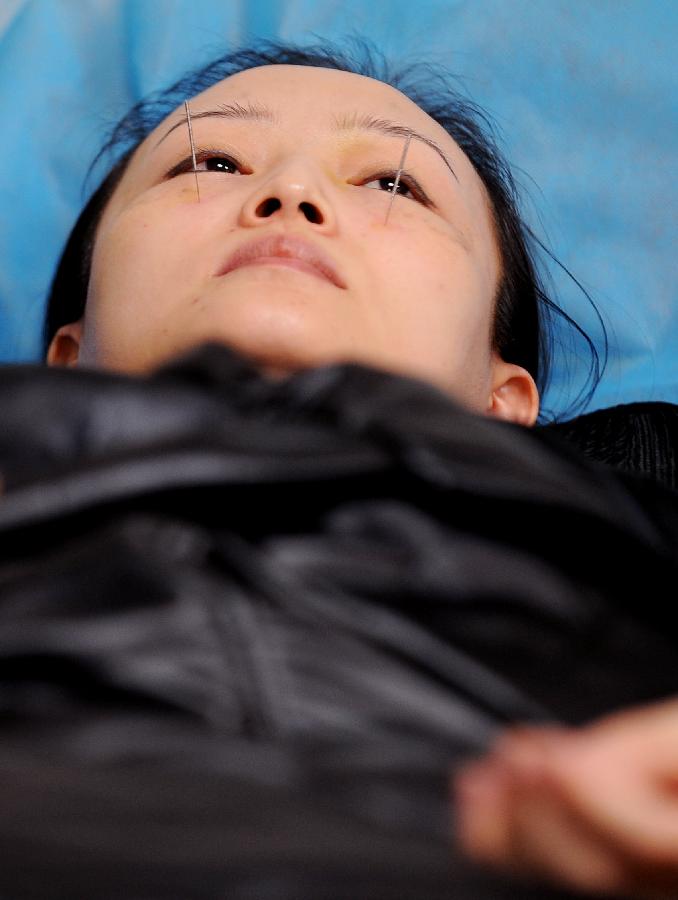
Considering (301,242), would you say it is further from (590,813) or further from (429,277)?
(590,813)

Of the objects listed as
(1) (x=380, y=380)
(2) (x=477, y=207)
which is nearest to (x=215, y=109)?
(2) (x=477, y=207)

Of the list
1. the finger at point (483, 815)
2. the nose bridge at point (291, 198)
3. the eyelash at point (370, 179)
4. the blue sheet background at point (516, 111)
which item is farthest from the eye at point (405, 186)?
the finger at point (483, 815)

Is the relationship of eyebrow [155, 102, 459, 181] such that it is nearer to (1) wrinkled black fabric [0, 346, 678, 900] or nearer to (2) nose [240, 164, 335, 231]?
(2) nose [240, 164, 335, 231]

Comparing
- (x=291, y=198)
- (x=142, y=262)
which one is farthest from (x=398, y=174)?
(x=142, y=262)

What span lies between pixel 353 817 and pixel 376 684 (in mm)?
113

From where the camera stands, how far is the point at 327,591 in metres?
0.56

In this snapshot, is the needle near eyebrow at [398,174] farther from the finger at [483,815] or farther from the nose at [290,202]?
the finger at [483,815]

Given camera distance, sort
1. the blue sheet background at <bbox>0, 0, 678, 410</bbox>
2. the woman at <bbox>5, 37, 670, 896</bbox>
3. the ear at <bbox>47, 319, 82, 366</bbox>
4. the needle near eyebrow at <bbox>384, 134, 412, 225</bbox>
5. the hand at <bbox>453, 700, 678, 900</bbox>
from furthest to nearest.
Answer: the blue sheet background at <bbox>0, 0, 678, 410</bbox> < the ear at <bbox>47, 319, 82, 366</bbox> < the needle near eyebrow at <bbox>384, 134, 412, 225</bbox> < the woman at <bbox>5, 37, 670, 896</bbox> < the hand at <bbox>453, 700, 678, 900</bbox>

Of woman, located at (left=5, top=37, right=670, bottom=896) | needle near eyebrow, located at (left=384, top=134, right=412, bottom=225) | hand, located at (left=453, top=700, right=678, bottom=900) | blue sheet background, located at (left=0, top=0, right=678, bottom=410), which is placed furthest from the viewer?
blue sheet background, located at (left=0, top=0, right=678, bottom=410)

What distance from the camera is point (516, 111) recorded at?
1379mm

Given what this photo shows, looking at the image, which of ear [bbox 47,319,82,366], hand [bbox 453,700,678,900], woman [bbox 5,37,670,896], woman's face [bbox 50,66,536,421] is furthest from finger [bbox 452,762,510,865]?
ear [bbox 47,319,82,366]

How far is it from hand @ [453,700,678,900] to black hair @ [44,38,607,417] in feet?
2.46

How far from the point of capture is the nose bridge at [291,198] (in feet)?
2.89

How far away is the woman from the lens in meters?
0.81
